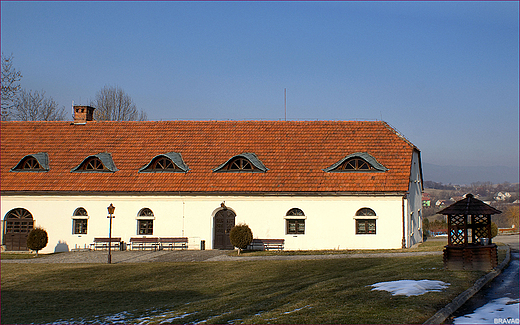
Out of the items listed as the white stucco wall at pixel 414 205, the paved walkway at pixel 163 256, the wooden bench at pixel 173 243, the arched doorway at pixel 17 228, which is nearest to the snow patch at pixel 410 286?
the paved walkway at pixel 163 256

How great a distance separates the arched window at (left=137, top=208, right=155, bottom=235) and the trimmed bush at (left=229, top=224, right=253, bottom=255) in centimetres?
546

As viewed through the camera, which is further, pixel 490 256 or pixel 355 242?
pixel 355 242

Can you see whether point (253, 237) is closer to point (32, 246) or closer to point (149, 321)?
point (32, 246)

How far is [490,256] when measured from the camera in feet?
51.7

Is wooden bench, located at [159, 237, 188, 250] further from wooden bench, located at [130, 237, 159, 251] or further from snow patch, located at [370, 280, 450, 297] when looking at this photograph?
snow patch, located at [370, 280, 450, 297]

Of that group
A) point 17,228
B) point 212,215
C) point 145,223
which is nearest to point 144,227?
point 145,223

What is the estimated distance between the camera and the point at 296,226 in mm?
27594

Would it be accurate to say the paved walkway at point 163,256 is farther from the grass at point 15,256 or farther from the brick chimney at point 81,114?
the brick chimney at point 81,114

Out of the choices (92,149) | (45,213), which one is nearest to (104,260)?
(45,213)

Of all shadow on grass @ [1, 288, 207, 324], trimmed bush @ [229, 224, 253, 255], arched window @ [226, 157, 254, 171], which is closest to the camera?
shadow on grass @ [1, 288, 207, 324]

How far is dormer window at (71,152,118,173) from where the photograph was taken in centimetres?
2995

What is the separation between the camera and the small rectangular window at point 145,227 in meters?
28.7

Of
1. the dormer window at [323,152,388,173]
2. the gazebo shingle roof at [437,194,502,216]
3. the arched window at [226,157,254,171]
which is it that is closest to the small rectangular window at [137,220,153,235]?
the arched window at [226,157,254,171]

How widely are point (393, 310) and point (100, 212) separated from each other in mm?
22102
